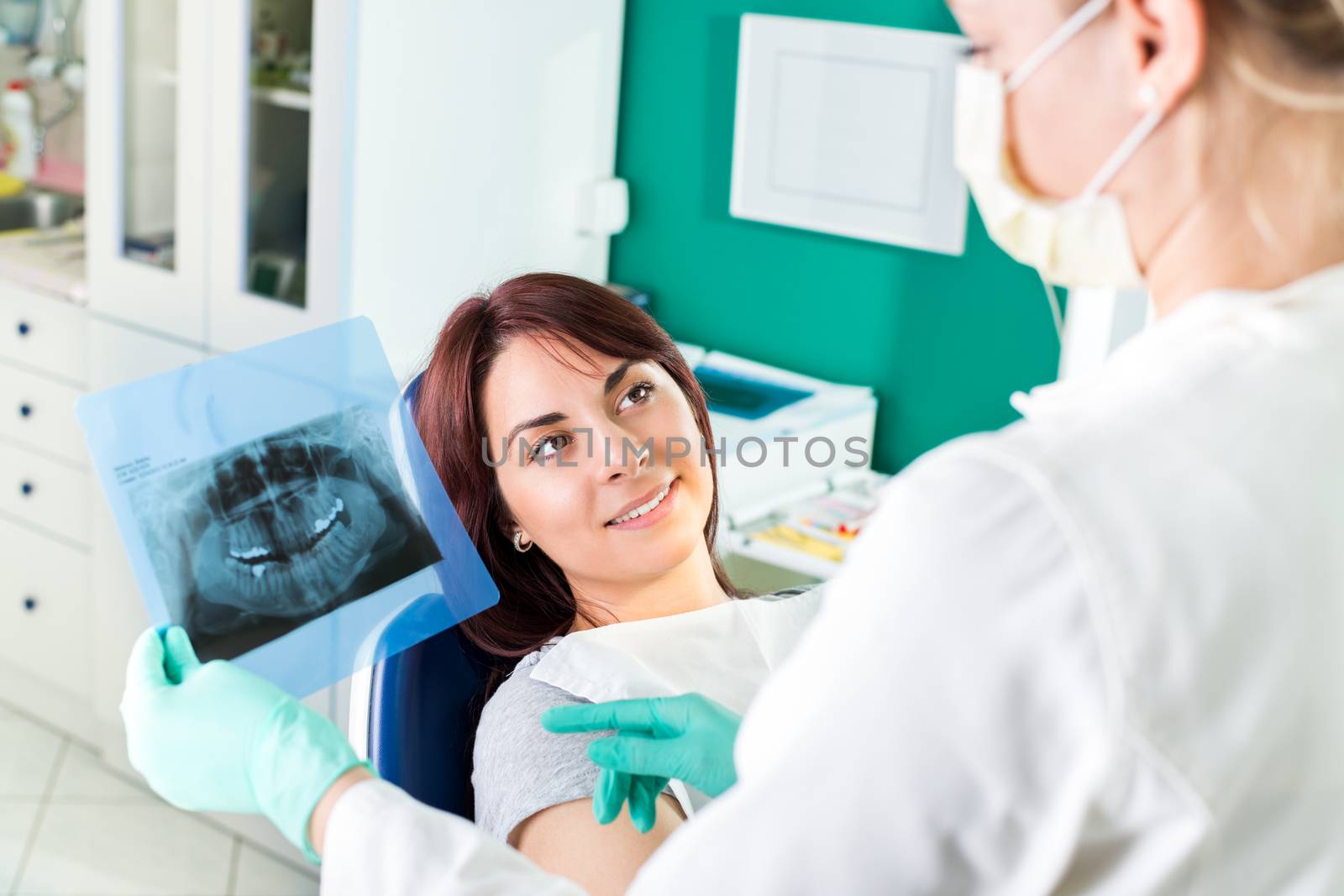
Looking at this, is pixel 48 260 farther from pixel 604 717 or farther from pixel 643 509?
pixel 604 717

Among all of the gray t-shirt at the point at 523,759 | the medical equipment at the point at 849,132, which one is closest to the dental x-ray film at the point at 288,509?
the gray t-shirt at the point at 523,759

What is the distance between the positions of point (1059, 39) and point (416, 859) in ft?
2.15

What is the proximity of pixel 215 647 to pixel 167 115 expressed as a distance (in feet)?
5.72

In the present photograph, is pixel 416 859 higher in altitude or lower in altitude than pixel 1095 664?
lower

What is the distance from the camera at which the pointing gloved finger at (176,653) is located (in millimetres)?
1142

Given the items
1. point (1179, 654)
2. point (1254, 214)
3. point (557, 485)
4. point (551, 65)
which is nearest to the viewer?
point (1179, 654)

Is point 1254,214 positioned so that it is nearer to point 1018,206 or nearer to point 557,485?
point 1018,206

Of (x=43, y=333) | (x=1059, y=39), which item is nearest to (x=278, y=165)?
(x=43, y=333)

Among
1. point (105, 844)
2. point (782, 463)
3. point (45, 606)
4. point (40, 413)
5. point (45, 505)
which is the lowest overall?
point (105, 844)

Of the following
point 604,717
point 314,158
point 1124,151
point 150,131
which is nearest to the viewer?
point 1124,151

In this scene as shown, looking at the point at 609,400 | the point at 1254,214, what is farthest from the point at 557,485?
the point at 1254,214

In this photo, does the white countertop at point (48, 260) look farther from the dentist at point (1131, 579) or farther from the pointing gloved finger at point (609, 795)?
the dentist at point (1131, 579)

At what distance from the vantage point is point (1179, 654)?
61 cm

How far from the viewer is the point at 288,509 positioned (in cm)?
127
